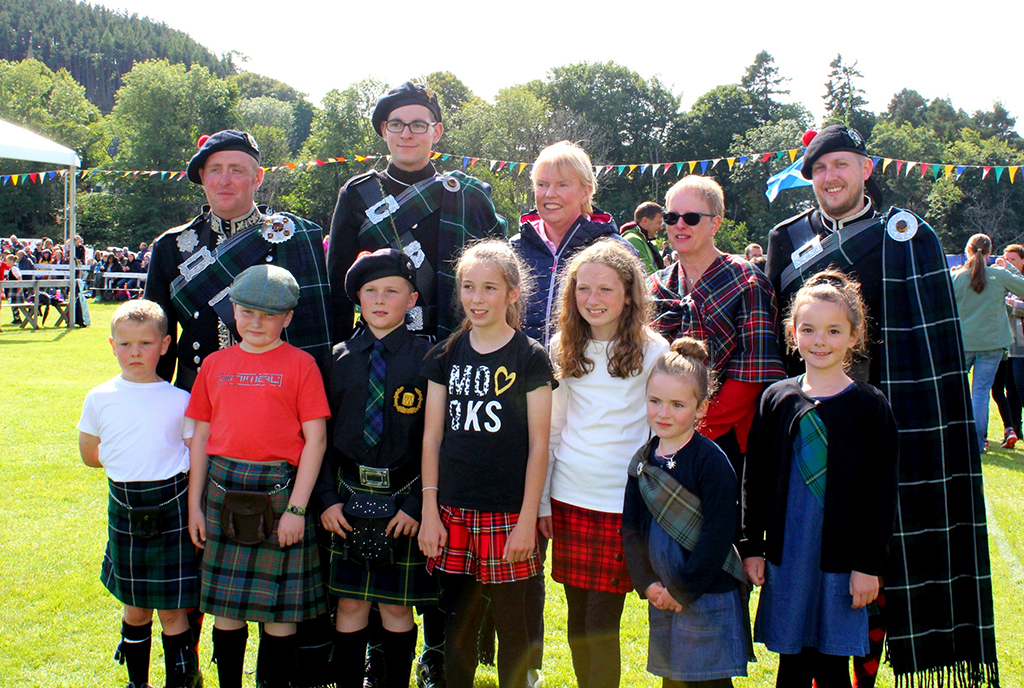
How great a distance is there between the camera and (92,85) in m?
92.6

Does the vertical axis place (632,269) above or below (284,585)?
above

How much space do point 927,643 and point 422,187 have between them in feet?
8.94

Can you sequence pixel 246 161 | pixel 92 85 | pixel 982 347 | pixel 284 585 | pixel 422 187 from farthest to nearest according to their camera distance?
1. pixel 92 85
2. pixel 982 347
3. pixel 422 187
4. pixel 246 161
5. pixel 284 585

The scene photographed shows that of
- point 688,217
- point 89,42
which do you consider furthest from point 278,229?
point 89,42

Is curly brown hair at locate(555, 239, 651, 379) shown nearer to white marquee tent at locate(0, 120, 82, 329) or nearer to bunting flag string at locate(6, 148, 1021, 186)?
bunting flag string at locate(6, 148, 1021, 186)

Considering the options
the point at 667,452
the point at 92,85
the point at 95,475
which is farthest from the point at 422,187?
the point at 92,85

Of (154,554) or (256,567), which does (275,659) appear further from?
(154,554)

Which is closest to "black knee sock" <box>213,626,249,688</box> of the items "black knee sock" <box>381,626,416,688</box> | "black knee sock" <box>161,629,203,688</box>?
"black knee sock" <box>161,629,203,688</box>

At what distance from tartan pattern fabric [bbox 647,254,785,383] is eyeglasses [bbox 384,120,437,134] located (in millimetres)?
1247

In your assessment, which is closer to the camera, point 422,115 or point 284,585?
point 284,585

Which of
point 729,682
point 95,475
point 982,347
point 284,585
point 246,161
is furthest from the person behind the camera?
point 982,347

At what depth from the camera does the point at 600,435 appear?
2.53m

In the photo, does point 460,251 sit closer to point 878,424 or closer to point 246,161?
point 246,161

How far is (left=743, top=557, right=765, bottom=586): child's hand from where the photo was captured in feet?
7.83
